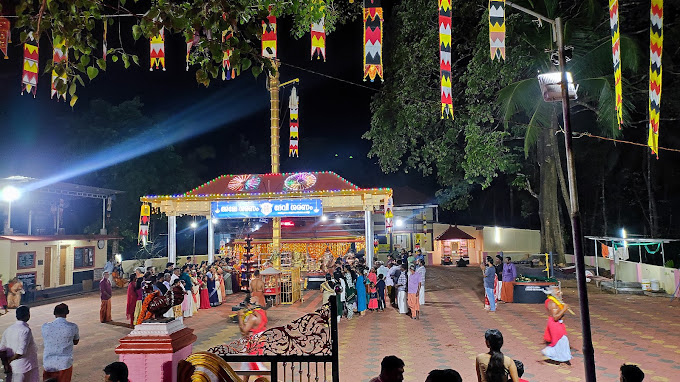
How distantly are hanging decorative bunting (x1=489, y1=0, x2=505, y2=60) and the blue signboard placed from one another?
971 centimetres

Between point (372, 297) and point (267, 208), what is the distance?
6.20 meters

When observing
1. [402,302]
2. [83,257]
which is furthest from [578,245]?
[83,257]

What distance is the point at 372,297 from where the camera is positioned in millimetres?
14531

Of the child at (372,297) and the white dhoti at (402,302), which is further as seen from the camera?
the child at (372,297)

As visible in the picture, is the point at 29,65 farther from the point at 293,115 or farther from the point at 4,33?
the point at 293,115

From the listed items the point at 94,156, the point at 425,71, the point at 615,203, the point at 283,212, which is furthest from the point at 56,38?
the point at 615,203

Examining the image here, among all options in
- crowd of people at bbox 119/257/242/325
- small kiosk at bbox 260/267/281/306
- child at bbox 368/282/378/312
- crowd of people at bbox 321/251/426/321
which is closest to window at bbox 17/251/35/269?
crowd of people at bbox 119/257/242/325

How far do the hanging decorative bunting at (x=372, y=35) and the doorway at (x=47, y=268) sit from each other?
16730 millimetres

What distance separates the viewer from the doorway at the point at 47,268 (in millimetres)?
19227

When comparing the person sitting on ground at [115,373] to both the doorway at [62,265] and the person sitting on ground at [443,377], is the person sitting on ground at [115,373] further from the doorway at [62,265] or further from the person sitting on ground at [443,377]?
the doorway at [62,265]

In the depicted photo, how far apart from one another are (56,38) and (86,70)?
395 mm

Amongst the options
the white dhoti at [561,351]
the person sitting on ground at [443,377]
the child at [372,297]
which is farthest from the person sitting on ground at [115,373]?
the child at [372,297]

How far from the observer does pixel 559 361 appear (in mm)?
8062

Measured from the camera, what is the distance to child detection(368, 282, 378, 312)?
14.4 meters
